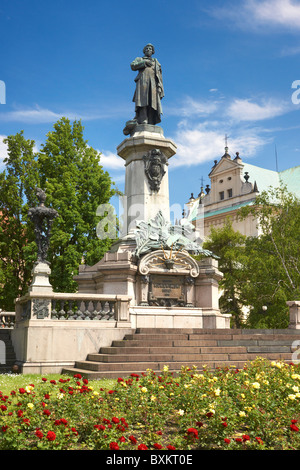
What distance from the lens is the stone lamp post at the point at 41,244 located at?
1442 centimetres

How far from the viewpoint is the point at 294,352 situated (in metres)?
14.4

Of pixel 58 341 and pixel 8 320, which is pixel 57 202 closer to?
pixel 8 320

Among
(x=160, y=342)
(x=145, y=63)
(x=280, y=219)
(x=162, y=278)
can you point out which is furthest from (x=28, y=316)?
(x=280, y=219)

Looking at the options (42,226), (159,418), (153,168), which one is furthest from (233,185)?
(159,418)

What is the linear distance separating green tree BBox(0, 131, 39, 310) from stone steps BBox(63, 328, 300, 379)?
1594cm

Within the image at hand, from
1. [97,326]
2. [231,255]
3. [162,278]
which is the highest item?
[231,255]

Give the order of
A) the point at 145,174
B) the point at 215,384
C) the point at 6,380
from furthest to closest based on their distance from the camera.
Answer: the point at 145,174 → the point at 6,380 → the point at 215,384

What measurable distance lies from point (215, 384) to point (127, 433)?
8.42 ft

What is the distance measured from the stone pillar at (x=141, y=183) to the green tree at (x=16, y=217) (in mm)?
11005

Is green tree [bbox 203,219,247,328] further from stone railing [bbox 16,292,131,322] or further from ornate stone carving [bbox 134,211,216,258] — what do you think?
stone railing [bbox 16,292,131,322]

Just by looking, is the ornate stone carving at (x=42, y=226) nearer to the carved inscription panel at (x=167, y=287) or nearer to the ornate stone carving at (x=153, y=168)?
the carved inscription panel at (x=167, y=287)

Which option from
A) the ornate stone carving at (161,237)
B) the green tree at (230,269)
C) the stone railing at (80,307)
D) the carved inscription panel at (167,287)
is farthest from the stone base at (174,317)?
the green tree at (230,269)

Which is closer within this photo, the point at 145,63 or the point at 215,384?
the point at 215,384
